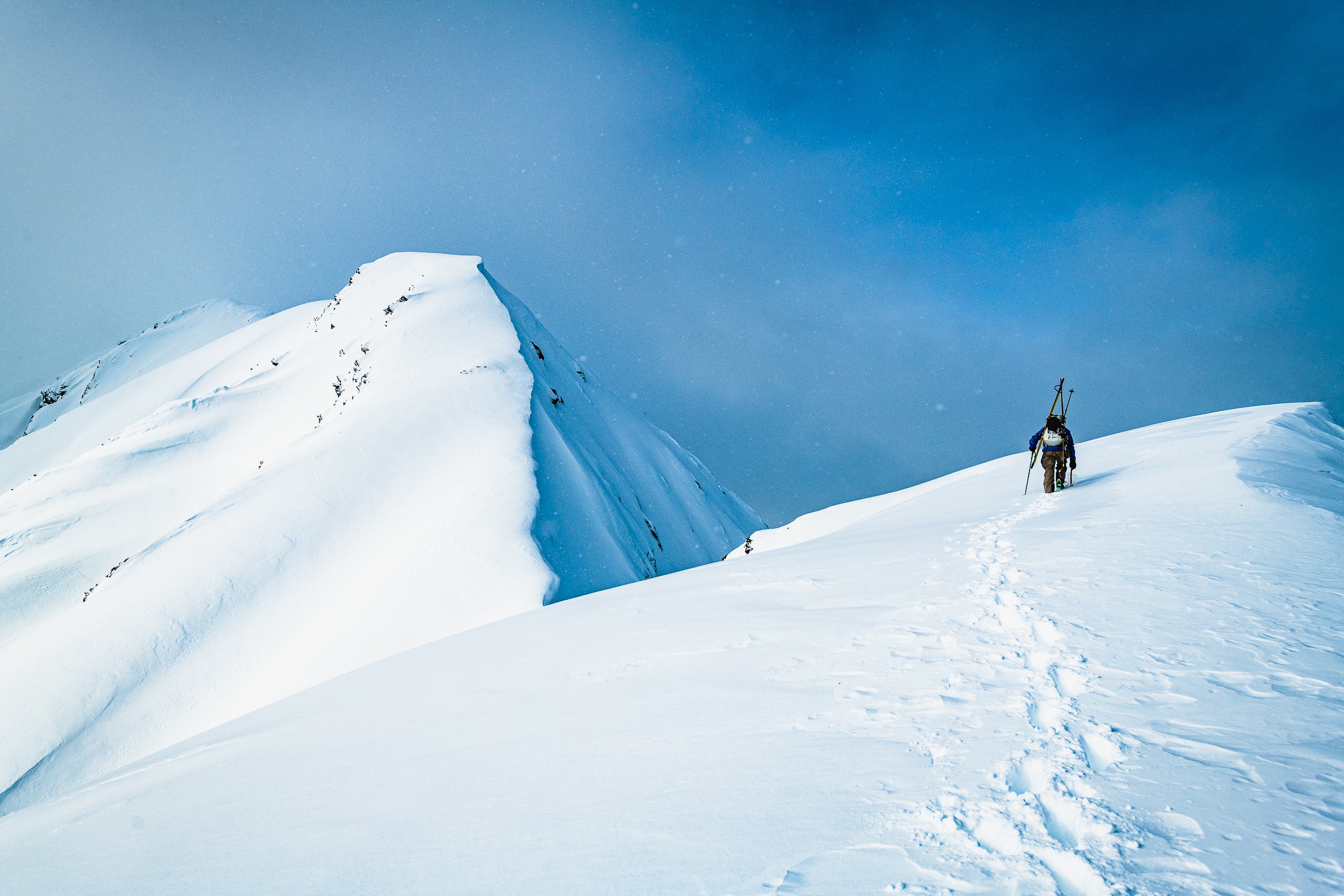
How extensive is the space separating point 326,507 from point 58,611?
10702mm

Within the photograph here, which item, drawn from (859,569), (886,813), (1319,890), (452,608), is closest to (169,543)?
(452,608)

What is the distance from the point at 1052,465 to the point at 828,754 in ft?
39.4

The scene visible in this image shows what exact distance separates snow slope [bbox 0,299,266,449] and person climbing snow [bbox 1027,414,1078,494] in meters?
115

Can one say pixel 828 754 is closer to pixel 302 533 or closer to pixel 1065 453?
pixel 1065 453

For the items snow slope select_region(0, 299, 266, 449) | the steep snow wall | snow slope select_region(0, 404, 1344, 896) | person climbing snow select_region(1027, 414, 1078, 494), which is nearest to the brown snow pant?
person climbing snow select_region(1027, 414, 1078, 494)

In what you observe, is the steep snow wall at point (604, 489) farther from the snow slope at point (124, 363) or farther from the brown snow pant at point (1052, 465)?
the snow slope at point (124, 363)

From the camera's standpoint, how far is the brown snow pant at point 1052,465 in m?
12.3

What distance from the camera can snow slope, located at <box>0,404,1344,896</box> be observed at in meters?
2.27

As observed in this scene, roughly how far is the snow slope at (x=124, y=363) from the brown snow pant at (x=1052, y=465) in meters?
116

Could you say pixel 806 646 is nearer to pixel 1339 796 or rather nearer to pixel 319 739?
pixel 1339 796

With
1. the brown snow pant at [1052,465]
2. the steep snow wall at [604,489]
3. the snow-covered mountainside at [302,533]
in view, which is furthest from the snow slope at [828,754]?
the steep snow wall at [604,489]

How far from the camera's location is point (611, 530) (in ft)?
74.1

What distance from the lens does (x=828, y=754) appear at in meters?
3.11

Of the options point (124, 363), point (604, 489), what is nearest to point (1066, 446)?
point (604, 489)
